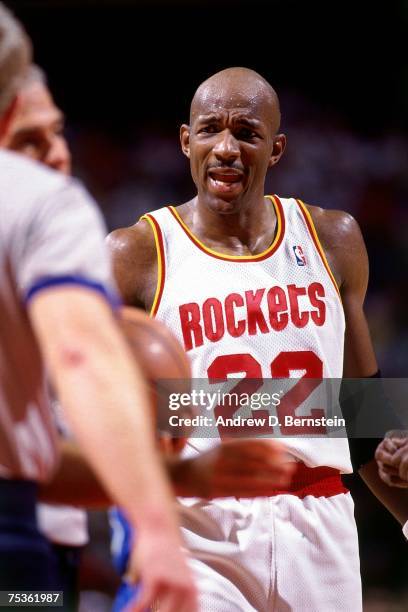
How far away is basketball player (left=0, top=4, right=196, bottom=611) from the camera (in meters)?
1.31

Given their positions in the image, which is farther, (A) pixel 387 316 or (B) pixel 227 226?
(A) pixel 387 316

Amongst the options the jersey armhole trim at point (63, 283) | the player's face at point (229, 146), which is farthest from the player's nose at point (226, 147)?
the jersey armhole trim at point (63, 283)

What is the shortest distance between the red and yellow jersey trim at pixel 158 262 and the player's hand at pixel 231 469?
1.32m

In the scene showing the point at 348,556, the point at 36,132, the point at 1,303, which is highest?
the point at 36,132

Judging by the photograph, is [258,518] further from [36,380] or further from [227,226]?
[36,380]

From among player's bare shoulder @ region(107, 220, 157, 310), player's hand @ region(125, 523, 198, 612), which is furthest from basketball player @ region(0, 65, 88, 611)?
player's bare shoulder @ region(107, 220, 157, 310)

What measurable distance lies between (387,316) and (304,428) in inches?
50.7

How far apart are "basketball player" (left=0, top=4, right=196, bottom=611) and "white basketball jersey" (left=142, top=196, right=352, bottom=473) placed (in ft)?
→ 4.64

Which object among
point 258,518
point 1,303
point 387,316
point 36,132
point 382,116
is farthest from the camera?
point 387,316

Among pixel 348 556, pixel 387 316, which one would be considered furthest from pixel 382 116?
pixel 348 556

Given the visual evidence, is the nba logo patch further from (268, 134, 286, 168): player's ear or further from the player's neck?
(268, 134, 286, 168): player's ear

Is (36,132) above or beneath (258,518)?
above

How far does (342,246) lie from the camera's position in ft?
10.6

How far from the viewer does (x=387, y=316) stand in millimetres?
4188
